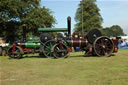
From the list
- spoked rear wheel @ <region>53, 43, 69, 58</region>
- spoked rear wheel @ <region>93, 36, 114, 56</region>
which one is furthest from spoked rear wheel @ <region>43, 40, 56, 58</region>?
spoked rear wheel @ <region>93, 36, 114, 56</region>

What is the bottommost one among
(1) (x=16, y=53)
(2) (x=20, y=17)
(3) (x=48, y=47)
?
(1) (x=16, y=53)

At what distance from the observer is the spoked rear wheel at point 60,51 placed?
9.47m

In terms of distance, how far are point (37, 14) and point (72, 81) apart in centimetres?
1872

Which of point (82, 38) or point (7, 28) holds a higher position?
point (7, 28)

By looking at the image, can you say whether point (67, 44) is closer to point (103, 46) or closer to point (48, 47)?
point (48, 47)

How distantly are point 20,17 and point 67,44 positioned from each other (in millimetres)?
13347

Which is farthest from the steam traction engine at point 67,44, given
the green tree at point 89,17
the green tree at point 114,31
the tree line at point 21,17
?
the green tree at point 114,31

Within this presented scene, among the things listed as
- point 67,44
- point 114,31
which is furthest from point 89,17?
point 114,31

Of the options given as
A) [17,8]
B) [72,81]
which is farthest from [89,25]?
[72,81]

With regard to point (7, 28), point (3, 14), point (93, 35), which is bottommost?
point (93, 35)

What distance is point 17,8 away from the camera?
66.0ft

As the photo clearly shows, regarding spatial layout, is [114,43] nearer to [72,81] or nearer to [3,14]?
[72,81]

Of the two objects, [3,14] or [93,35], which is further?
[3,14]

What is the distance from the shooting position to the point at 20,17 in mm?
21625
